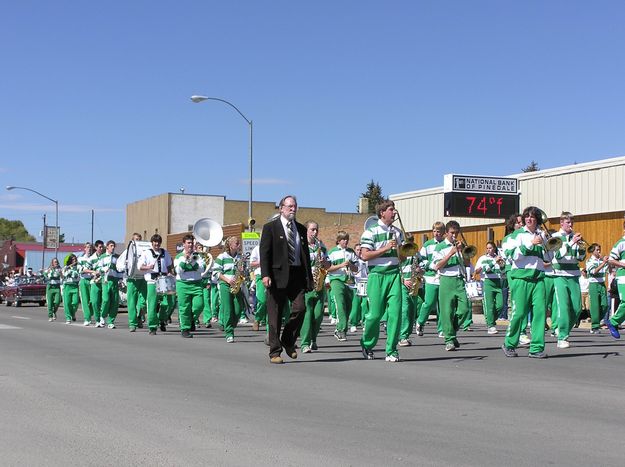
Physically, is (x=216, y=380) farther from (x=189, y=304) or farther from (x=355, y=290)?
(x=355, y=290)

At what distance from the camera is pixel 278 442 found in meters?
6.95

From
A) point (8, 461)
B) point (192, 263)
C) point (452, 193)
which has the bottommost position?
point (8, 461)

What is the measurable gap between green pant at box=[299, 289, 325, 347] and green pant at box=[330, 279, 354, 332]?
2.20 meters

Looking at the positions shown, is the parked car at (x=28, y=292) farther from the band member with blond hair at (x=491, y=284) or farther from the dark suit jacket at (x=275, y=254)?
the dark suit jacket at (x=275, y=254)

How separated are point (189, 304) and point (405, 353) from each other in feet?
19.4

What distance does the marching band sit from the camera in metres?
12.8

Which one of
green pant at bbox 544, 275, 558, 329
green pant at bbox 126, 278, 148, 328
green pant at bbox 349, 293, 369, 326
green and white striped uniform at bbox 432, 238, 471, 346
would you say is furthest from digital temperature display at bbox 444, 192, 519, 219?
green and white striped uniform at bbox 432, 238, 471, 346

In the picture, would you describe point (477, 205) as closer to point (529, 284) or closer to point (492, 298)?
point (492, 298)

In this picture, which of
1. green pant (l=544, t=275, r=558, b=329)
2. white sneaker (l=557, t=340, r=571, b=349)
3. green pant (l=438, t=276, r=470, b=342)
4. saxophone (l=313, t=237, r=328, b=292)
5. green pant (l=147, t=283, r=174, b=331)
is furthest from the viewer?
green pant (l=147, t=283, r=174, b=331)

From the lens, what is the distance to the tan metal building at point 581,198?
103 feet

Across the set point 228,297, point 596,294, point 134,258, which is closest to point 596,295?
point 596,294

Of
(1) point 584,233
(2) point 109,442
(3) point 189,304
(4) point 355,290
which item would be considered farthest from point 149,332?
(1) point 584,233

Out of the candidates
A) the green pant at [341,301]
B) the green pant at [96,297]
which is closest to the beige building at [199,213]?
the green pant at [96,297]

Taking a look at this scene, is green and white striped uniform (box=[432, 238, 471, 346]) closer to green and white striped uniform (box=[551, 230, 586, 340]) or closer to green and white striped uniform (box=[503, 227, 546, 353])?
green and white striped uniform (box=[551, 230, 586, 340])
